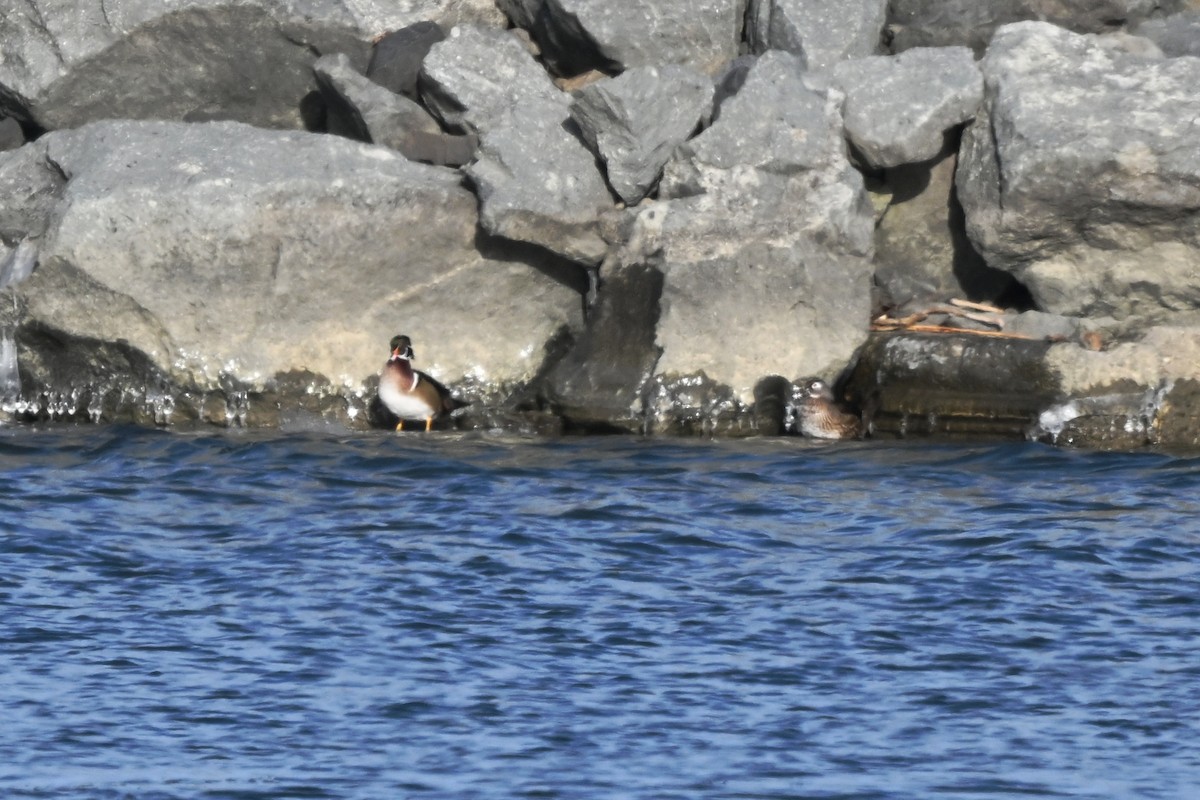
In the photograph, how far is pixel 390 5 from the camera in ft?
42.5

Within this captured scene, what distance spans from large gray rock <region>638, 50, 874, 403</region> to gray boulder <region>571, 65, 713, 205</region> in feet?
0.59

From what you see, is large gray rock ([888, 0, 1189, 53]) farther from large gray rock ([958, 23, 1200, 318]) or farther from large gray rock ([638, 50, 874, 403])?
large gray rock ([638, 50, 874, 403])

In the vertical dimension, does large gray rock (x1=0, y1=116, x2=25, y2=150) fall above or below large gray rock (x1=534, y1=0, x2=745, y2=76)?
below

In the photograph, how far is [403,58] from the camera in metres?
12.3

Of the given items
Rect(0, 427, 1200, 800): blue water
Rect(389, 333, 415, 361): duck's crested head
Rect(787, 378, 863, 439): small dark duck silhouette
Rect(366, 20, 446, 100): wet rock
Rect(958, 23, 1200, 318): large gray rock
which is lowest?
Rect(0, 427, 1200, 800): blue water

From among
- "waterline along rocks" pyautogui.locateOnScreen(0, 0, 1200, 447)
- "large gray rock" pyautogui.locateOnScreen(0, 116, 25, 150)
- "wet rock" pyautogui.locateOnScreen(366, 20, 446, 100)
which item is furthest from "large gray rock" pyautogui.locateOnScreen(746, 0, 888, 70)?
"large gray rock" pyautogui.locateOnScreen(0, 116, 25, 150)

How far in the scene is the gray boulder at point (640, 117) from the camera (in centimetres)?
1133

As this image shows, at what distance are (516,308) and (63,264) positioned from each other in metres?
2.61

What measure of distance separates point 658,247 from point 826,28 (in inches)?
79.9

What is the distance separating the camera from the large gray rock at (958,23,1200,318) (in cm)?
1089

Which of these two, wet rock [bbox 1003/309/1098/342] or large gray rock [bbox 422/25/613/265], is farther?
large gray rock [bbox 422/25/613/265]

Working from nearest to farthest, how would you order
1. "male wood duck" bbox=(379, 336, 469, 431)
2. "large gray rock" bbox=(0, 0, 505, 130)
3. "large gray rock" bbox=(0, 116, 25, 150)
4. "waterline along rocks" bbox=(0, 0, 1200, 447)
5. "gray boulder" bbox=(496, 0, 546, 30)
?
"waterline along rocks" bbox=(0, 0, 1200, 447) → "male wood duck" bbox=(379, 336, 469, 431) → "large gray rock" bbox=(0, 0, 505, 130) → "gray boulder" bbox=(496, 0, 546, 30) → "large gray rock" bbox=(0, 116, 25, 150)

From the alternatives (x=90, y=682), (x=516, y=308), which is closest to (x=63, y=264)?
(x=516, y=308)

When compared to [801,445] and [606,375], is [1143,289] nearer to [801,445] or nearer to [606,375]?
[801,445]
